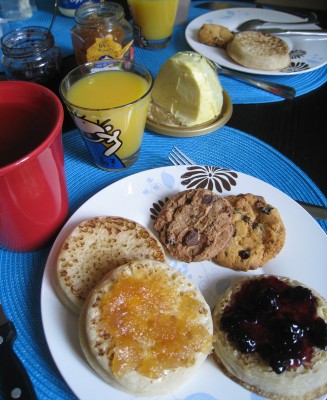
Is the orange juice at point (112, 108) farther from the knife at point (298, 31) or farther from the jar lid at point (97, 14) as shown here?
the knife at point (298, 31)

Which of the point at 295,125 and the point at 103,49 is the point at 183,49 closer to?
the point at 103,49

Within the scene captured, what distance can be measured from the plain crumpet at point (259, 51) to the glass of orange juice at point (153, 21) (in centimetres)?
37

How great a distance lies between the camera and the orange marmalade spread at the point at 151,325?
2.94 ft

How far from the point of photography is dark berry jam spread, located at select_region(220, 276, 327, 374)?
0.92m

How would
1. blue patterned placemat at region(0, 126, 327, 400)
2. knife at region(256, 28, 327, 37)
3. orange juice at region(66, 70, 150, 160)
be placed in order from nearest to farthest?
blue patterned placemat at region(0, 126, 327, 400) → orange juice at region(66, 70, 150, 160) → knife at region(256, 28, 327, 37)

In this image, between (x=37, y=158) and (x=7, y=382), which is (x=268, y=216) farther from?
(x=7, y=382)

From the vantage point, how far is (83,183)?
4.70ft

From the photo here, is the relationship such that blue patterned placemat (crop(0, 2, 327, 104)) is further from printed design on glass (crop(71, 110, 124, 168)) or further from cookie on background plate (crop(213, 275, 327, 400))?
cookie on background plate (crop(213, 275, 327, 400))

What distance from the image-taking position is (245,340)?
939mm

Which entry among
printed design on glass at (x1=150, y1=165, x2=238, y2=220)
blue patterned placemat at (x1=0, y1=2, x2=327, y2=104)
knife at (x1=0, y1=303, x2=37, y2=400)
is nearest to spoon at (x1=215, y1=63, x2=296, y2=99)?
blue patterned placemat at (x1=0, y1=2, x2=327, y2=104)

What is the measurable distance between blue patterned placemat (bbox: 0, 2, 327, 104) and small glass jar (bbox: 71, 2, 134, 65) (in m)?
0.30

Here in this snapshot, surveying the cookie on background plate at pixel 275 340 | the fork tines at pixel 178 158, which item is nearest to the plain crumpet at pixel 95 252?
the cookie on background plate at pixel 275 340

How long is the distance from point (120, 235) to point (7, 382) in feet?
1.61

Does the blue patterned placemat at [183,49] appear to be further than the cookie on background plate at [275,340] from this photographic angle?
Yes
